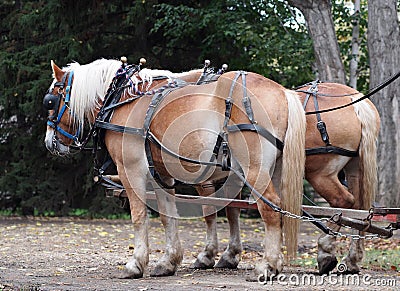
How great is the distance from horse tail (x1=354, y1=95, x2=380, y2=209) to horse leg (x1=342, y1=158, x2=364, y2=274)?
0.10 meters

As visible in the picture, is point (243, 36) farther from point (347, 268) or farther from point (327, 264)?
point (327, 264)

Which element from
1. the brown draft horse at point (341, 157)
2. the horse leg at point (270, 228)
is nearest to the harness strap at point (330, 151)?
the brown draft horse at point (341, 157)

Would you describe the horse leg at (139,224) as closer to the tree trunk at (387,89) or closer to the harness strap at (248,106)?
the harness strap at (248,106)

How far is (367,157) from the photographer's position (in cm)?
669

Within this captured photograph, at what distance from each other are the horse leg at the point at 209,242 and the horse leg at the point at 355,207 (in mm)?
1457

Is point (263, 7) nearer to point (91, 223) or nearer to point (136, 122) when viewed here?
point (91, 223)

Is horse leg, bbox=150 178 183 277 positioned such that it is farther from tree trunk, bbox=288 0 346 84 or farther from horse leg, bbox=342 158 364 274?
tree trunk, bbox=288 0 346 84

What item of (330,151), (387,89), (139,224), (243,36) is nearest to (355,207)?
(330,151)

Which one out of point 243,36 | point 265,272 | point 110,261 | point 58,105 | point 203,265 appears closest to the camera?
point 265,272

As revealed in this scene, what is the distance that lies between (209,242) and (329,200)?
152 centimetres

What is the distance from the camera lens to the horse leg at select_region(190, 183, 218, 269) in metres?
7.52

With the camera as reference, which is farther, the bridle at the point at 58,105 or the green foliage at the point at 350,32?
the green foliage at the point at 350,32

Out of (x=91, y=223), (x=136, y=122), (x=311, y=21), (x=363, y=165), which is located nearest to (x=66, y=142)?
(x=136, y=122)

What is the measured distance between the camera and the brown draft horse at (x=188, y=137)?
6.00 meters
